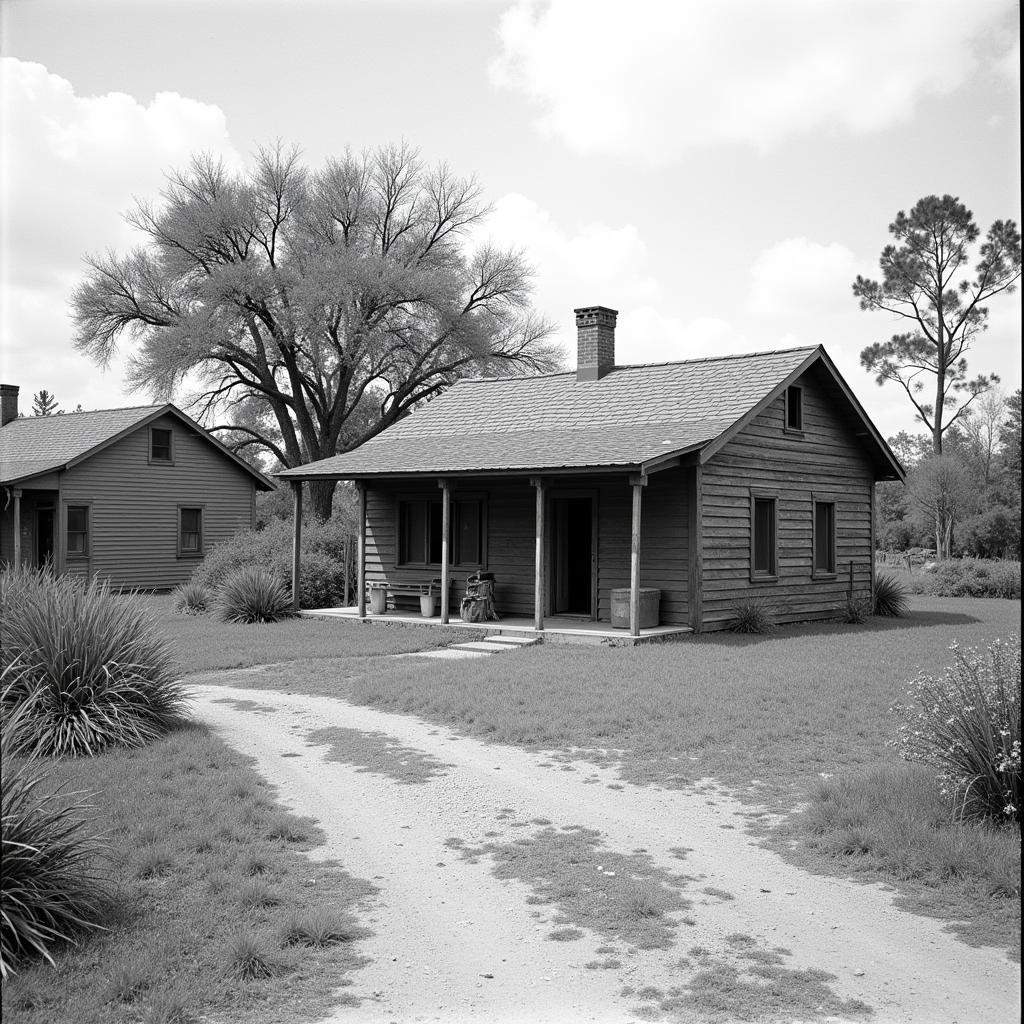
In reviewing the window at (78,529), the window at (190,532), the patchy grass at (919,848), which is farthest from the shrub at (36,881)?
the window at (190,532)

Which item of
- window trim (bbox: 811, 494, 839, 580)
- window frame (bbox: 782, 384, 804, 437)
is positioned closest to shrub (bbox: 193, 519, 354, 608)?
window frame (bbox: 782, 384, 804, 437)

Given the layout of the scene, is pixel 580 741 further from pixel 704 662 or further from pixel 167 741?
pixel 704 662

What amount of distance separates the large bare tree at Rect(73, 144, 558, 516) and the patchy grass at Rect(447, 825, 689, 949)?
32.1 meters

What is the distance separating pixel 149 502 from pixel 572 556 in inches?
589

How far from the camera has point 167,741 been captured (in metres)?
8.99

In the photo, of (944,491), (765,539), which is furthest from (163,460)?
(944,491)

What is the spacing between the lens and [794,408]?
2027 centimetres

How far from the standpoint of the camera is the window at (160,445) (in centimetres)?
2980

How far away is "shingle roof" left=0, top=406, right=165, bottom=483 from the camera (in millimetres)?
27328

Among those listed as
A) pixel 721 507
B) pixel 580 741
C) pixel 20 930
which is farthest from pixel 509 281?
pixel 20 930

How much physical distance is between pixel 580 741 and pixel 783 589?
37.8ft

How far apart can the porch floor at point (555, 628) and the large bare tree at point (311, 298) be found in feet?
64.4

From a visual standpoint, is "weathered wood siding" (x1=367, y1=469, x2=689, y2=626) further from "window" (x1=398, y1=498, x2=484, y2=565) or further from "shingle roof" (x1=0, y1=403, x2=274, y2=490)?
"shingle roof" (x1=0, y1=403, x2=274, y2=490)

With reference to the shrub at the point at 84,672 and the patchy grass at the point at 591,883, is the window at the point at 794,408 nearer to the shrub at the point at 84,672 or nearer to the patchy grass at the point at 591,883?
the shrub at the point at 84,672
